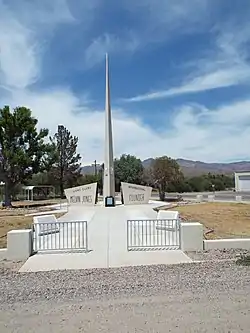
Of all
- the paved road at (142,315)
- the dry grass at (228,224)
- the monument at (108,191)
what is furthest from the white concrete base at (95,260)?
the monument at (108,191)

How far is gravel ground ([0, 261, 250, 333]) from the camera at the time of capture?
524 cm

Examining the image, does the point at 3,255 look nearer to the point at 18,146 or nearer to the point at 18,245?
the point at 18,245

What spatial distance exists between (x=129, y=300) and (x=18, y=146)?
108 feet

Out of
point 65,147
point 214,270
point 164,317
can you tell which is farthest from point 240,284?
point 65,147

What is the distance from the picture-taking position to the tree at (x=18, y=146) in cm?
3653

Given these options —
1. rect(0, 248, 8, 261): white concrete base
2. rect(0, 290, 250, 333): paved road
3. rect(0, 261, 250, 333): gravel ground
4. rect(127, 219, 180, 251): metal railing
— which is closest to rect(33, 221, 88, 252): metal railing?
rect(0, 248, 8, 261): white concrete base

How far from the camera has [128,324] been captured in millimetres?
5258

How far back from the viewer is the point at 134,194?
38.1 m

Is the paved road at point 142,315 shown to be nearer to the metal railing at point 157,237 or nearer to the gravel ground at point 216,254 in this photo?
the gravel ground at point 216,254

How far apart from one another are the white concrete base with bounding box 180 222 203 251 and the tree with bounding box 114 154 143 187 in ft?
188

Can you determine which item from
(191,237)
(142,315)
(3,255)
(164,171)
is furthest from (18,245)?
(164,171)

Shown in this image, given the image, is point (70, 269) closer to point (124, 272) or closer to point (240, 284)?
point (124, 272)

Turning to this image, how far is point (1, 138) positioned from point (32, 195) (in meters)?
20.0

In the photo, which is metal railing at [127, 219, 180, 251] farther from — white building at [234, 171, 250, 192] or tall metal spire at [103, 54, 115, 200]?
white building at [234, 171, 250, 192]
